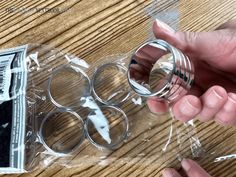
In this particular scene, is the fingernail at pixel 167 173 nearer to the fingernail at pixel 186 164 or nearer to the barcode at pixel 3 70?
the fingernail at pixel 186 164

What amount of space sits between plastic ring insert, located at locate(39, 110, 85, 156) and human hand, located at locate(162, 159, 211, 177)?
126 mm

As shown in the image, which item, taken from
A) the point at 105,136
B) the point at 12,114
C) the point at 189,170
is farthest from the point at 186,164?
the point at 12,114

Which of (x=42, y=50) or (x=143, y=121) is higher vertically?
(x=42, y=50)

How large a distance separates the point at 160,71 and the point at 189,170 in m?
0.15

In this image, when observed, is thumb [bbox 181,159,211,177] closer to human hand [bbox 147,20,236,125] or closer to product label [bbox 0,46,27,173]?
human hand [bbox 147,20,236,125]

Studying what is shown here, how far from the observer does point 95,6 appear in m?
0.64

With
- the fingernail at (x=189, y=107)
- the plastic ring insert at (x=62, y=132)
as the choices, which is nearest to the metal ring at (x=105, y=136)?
the plastic ring insert at (x=62, y=132)

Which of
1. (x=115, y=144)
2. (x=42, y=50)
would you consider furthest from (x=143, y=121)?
(x=42, y=50)

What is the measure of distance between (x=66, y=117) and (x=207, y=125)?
0.20m

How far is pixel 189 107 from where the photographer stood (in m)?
0.49

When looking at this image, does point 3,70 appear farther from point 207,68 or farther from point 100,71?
point 207,68

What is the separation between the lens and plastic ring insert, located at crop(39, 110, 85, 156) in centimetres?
59

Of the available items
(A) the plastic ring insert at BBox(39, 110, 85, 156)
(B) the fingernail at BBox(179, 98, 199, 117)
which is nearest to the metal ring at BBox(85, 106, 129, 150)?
(A) the plastic ring insert at BBox(39, 110, 85, 156)

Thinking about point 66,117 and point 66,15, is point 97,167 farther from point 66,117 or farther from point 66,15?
point 66,15
